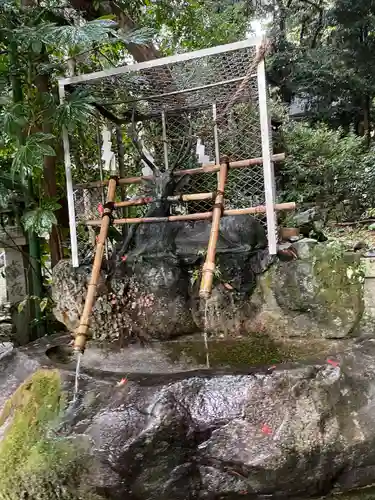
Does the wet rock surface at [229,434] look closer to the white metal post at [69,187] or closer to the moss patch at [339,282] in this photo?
the moss patch at [339,282]

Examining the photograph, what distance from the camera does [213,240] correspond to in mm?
2879

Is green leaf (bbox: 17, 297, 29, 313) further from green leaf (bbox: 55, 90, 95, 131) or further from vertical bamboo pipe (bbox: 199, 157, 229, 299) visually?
vertical bamboo pipe (bbox: 199, 157, 229, 299)

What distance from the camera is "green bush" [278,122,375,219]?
307 inches

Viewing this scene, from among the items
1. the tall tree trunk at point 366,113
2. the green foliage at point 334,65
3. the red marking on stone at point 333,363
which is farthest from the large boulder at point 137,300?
the tall tree trunk at point 366,113

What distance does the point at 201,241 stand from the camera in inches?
142

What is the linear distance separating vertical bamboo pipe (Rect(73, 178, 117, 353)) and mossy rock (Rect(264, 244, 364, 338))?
1.41 m

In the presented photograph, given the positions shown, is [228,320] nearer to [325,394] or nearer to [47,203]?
[325,394]

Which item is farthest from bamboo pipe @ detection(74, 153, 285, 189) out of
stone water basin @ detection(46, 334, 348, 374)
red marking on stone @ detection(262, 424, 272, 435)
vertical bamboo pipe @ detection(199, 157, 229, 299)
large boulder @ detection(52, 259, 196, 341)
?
red marking on stone @ detection(262, 424, 272, 435)

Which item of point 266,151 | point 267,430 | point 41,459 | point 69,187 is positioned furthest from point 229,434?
point 69,187

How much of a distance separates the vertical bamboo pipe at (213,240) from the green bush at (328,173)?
15.9 feet

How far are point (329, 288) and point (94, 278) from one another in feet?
5.64

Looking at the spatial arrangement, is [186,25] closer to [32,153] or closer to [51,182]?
[51,182]

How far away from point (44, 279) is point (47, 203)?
1082 mm

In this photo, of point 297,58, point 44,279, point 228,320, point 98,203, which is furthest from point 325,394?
point 297,58
